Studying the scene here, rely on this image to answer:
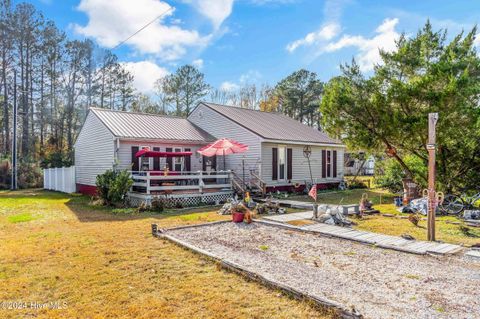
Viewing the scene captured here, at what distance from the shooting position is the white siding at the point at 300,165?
17.2 metres

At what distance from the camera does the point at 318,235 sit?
7.72 m

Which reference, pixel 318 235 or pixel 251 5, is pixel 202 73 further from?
pixel 318 235

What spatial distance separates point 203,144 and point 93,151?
574cm

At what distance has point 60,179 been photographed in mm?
20141

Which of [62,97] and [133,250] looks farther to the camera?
[62,97]

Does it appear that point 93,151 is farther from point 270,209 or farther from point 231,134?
point 270,209

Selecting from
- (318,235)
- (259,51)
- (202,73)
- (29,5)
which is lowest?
(318,235)

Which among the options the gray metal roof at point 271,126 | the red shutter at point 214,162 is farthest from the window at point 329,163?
the red shutter at point 214,162

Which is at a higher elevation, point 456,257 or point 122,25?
point 122,25

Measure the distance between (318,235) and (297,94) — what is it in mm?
34051

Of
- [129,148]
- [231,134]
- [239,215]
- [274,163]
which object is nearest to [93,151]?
[129,148]

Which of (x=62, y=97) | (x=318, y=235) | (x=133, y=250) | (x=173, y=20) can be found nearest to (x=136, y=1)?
(x=173, y=20)

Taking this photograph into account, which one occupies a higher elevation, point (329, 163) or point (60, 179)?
point (329, 163)

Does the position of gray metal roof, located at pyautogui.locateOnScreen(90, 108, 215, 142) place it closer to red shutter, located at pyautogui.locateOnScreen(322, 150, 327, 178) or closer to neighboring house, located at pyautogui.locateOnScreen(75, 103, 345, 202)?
neighboring house, located at pyautogui.locateOnScreen(75, 103, 345, 202)
